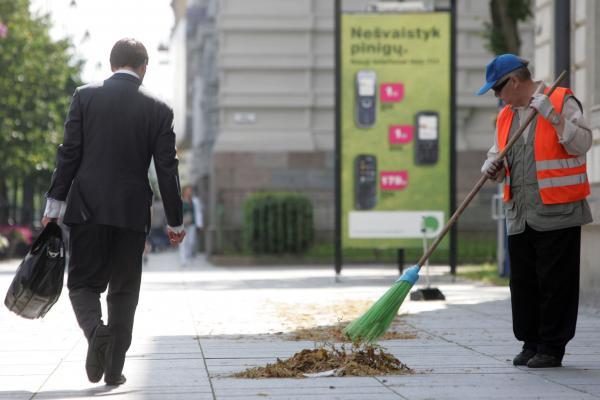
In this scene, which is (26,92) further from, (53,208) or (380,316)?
(53,208)

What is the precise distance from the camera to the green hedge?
1030 inches

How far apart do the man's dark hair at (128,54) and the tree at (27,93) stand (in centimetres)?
2515

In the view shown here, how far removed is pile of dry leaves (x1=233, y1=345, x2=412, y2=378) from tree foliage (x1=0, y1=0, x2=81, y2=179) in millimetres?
25956

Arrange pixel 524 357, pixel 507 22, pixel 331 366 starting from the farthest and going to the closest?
pixel 507 22
pixel 524 357
pixel 331 366

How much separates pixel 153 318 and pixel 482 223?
17745mm

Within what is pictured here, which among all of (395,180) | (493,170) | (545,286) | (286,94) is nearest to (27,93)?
(286,94)

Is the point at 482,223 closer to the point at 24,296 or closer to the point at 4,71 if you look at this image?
the point at 4,71

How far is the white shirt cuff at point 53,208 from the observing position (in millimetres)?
7426

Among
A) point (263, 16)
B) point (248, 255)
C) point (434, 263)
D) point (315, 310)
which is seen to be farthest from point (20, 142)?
point (315, 310)

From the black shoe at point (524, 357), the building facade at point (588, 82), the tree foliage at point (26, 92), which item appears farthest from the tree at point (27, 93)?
the black shoe at point (524, 357)

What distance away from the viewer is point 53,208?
24.4 feet

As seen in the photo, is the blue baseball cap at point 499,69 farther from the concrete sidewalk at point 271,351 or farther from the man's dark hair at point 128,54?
the man's dark hair at point 128,54

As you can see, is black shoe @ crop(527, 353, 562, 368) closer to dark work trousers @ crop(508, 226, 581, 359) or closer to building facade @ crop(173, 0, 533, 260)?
dark work trousers @ crop(508, 226, 581, 359)

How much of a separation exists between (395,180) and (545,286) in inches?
415
